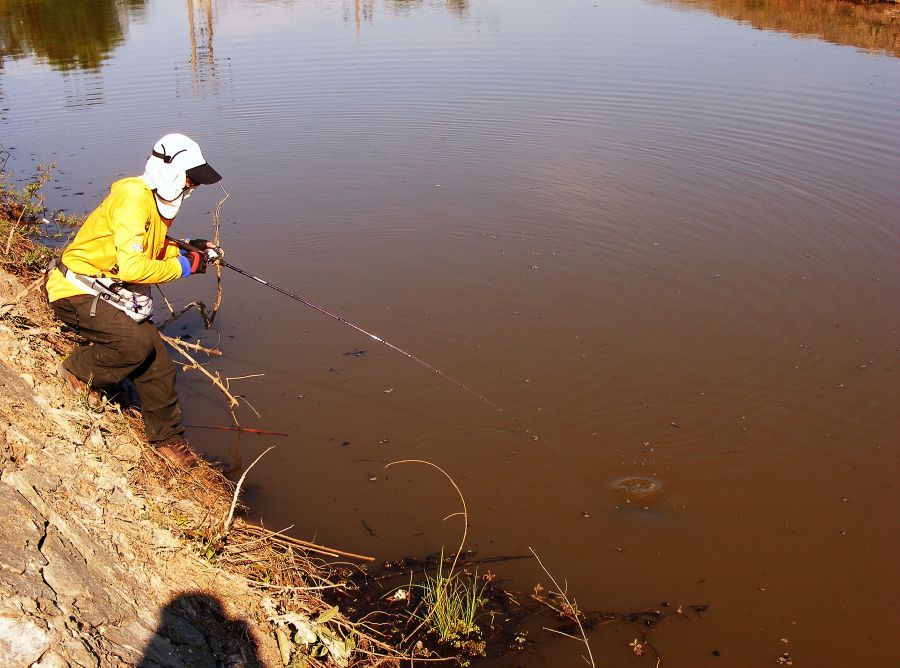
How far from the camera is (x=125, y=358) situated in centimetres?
461

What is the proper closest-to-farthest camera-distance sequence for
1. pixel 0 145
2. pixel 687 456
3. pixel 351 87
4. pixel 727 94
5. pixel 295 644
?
pixel 295 644 < pixel 687 456 < pixel 0 145 < pixel 727 94 < pixel 351 87

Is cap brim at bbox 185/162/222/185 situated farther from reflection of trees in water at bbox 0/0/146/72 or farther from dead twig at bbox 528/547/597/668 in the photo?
reflection of trees in water at bbox 0/0/146/72

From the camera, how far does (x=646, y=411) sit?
19.3 feet

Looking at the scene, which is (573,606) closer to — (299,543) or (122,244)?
(299,543)

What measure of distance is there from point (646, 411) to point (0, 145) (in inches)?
413

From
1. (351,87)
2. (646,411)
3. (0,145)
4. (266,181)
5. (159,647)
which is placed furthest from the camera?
(351,87)

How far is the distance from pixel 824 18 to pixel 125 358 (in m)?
18.3

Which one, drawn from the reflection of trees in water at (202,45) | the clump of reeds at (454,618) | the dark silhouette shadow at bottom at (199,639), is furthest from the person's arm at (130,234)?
the reflection of trees in water at (202,45)

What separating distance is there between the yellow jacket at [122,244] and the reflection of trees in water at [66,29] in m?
14.6

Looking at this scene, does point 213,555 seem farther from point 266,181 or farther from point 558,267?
point 266,181

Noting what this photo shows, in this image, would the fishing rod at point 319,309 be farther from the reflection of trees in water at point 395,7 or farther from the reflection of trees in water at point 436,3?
the reflection of trees in water at point 436,3

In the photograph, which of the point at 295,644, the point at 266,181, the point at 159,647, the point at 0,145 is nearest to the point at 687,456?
the point at 295,644

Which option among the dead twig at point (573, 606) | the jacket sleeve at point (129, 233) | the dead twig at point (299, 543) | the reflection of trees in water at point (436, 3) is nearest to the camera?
the dead twig at point (573, 606)

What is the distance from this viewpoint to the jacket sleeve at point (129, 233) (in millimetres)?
4270
